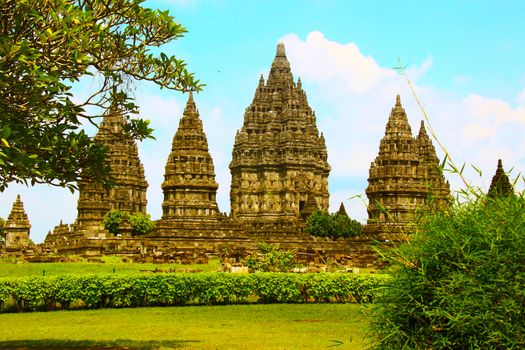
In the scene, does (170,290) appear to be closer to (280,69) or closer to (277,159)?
(277,159)

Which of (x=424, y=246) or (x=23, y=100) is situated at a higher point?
(x=23, y=100)

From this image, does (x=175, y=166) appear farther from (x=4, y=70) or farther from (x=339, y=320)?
(x=4, y=70)

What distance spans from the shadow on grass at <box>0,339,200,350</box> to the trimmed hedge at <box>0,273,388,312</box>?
8161mm

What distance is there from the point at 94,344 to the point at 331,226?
5914cm

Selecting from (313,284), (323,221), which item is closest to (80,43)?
(313,284)

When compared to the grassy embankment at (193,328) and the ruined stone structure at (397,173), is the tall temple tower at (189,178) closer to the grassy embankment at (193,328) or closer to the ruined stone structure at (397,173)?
the ruined stone structure at (397,173)

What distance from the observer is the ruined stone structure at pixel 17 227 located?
255 ft

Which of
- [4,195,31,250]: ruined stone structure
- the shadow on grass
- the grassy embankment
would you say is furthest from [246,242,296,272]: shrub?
[4,195,31,250]: ruined stone structure

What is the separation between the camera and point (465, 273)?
27.1 ft

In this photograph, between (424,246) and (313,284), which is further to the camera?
(313,284)

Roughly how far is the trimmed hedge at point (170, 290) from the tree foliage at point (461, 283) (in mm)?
17229

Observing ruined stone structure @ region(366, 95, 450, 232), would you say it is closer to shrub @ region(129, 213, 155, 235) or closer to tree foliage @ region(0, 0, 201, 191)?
shrub @ region(129, 213, 155, 235)

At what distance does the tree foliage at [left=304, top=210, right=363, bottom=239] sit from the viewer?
76.5 m

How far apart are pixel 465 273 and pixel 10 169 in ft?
30.2
